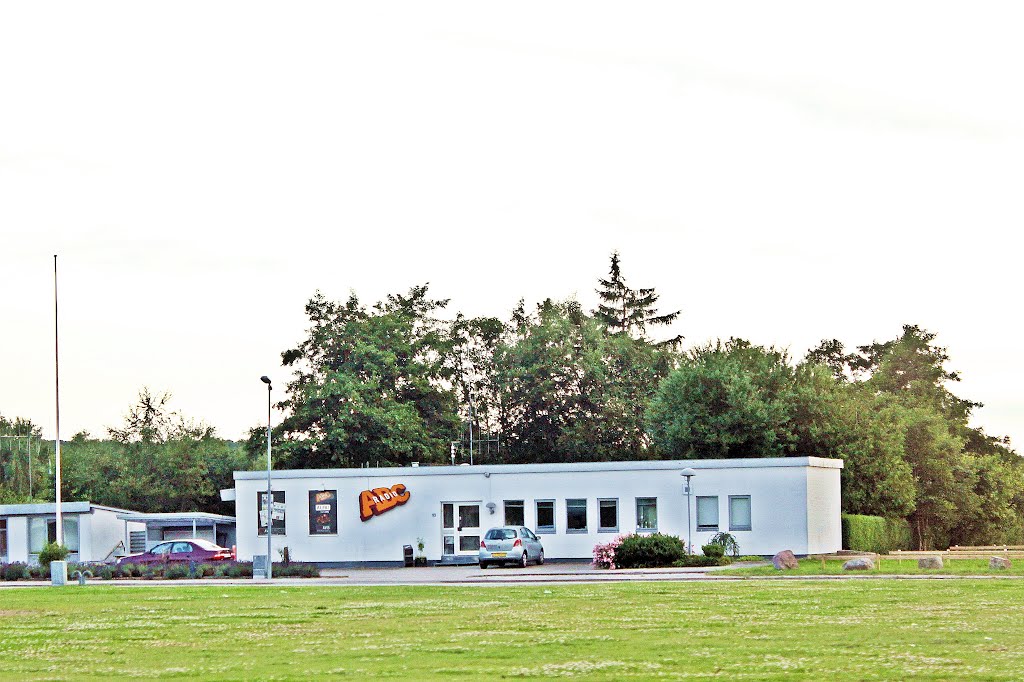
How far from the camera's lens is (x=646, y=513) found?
170ft

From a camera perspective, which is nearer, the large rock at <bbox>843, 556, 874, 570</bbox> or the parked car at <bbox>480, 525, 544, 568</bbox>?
the large rock at <bbox>843, 556, 874, 570</bbox>

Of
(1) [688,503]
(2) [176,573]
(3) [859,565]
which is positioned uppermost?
(1) [688,503]

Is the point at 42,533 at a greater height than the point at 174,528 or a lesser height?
greater

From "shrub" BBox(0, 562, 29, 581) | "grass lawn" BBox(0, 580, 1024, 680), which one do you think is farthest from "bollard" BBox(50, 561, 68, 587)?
"grass lawn" BBox(0, 580, 1024, 680)

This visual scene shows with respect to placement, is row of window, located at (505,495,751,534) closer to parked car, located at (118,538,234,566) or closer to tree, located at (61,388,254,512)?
parked car, located at (118,538,234,566)

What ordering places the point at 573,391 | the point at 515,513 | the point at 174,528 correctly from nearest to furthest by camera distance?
the point at 515,513, the point at 174,528, the point at 573,391

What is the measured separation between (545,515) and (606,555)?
759 centimetres

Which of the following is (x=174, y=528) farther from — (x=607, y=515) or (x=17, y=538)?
(x=607, y=515)

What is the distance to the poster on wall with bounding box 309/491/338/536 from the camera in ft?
179

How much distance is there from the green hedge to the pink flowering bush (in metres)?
12.5

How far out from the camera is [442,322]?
86.2 meters

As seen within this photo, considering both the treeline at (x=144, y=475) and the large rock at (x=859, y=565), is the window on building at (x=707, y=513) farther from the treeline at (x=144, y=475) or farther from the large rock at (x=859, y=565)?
the treeline at (x=144, y=475)

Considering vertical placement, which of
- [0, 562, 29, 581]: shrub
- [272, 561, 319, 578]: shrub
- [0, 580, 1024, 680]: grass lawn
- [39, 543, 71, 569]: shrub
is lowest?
[0, 562, 29, 581]: shrub

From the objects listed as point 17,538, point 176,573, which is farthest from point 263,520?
point 17,538
